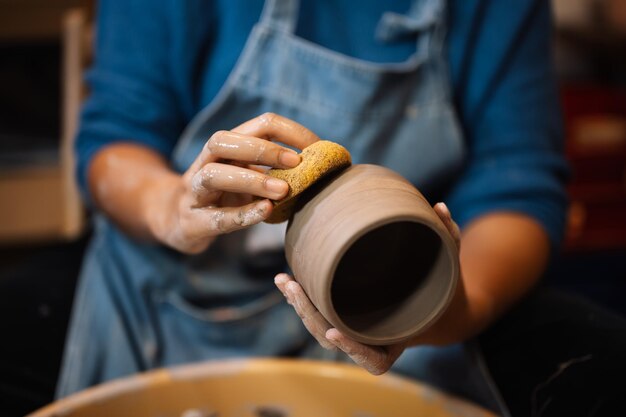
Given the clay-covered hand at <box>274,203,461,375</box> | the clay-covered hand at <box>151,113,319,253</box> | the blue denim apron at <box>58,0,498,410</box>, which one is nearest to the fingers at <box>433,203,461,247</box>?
the clay-covered hand at <box>274,203,461,375</box>

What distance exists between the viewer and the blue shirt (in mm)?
832

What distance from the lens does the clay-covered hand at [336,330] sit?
0.51 m

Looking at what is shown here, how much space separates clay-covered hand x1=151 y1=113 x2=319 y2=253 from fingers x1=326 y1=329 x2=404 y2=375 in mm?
102

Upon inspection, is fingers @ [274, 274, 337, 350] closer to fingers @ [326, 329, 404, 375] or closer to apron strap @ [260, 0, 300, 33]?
fingers @ [326, 329, 404, 375]

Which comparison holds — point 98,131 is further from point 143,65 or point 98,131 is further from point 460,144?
point 460,144

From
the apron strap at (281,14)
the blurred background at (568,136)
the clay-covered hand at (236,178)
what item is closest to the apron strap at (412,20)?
the apron strap at (281,14)

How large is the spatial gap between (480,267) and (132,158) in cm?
41

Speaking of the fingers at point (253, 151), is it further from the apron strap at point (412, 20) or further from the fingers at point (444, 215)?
the apron strap at point (412, 20)

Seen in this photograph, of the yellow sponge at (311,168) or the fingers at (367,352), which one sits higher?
the yellow sponge at (311,168)

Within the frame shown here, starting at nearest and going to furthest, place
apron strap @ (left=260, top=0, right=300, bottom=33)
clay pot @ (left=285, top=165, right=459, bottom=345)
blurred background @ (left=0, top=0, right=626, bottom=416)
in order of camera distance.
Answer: clay pot @ (left=285, top=165, right=459, bottom=345)
apron strap @ (left=260, top=0, right=300, bottom=33)
blurred background @ (left=0, top=0, right=626, bottom=416)

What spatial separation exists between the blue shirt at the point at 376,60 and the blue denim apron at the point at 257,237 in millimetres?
31

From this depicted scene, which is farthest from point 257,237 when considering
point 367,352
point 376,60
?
point 367,352

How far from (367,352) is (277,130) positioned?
0.59ft

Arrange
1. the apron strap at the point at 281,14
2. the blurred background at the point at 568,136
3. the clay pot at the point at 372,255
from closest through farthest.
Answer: the clay pot at the point at 372,255 < the apron strap at the point at 281,14 < the blurred background at the point at 568,136
